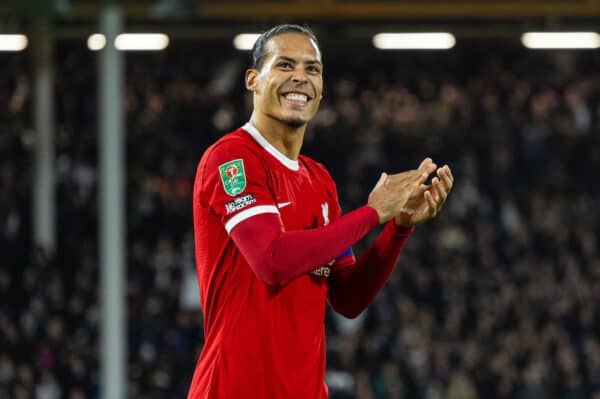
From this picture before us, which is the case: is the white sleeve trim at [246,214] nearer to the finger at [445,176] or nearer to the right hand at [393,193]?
the right hand at [393,193]

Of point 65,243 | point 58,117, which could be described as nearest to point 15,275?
point 65,243

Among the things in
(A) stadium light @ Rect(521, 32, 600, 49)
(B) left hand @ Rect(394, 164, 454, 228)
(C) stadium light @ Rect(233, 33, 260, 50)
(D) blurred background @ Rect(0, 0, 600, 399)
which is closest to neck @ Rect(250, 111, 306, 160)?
(B) left hand @ Rect(394, 164, 454, 228)

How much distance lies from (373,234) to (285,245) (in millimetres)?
13071

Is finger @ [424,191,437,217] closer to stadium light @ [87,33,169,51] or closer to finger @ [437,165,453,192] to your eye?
finger @ [437,165,453,192]

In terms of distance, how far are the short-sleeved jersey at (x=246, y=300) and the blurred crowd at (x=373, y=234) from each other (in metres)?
9.98

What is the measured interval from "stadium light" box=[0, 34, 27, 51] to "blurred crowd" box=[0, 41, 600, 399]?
0.25 meters

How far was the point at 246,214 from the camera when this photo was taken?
341 cm

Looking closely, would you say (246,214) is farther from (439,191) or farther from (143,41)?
(143,41)

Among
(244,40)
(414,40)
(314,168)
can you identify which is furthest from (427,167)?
(414,40)

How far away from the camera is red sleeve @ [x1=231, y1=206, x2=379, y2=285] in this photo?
335cm

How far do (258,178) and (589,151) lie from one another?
1524 cm

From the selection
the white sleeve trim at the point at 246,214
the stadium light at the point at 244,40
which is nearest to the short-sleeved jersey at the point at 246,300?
the white sleeve trim at the point at 246,214

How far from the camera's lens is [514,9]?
17.8 metres

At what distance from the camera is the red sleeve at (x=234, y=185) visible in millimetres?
3430
